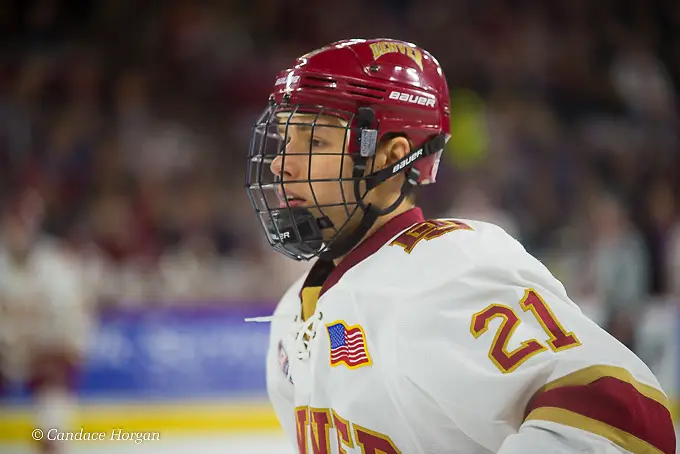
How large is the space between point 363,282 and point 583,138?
22.2 ft

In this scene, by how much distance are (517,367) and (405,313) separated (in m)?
0.21

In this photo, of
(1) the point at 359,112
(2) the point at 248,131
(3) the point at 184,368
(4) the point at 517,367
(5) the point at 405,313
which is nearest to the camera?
(4) the point at 517,367

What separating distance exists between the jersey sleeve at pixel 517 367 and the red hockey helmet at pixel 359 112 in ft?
1.14

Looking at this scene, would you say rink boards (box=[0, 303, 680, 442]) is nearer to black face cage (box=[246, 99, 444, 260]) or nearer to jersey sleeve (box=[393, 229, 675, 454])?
black face cage (box=[246, 99, 444, 260])

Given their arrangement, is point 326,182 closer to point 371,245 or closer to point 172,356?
point 371,245

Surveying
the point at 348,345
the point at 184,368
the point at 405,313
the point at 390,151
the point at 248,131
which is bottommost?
the point at 184,368

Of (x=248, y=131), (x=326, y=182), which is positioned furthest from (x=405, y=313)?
(x=248, y=131)

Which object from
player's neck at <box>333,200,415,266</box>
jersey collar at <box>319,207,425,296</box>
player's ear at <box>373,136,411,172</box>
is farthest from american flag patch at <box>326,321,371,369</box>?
player's ear at <box>373,136,411,172</box>

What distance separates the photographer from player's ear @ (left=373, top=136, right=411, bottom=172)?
1768mm

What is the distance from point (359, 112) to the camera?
1.71 meters

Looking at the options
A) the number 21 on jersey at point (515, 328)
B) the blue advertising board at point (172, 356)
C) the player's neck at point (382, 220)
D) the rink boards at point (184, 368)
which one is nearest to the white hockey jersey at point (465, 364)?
the number 21 on jersey at point (515, 328)

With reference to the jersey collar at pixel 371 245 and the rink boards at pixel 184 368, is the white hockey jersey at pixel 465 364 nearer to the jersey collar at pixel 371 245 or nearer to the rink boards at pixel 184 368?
the jersey collar at pixel 371 245

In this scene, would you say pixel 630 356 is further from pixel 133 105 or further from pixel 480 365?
pixel 133 105

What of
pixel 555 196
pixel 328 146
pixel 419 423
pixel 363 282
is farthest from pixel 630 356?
pixel 555 196
